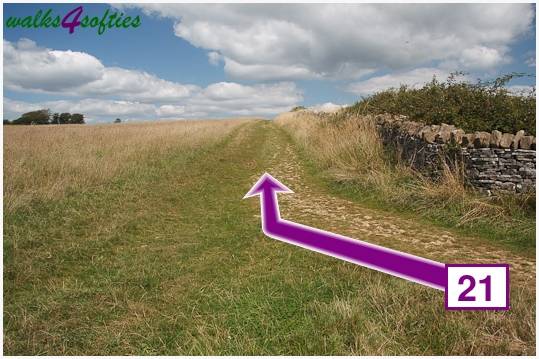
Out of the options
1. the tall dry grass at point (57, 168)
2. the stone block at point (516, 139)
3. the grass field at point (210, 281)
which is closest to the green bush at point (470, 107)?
the stone block at point (516, 139)

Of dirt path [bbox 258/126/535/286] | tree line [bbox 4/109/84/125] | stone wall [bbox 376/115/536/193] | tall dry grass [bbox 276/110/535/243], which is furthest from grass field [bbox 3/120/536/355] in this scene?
tree line [bbox 4/109/84/125]

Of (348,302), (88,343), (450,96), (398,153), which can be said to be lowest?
(88,343)

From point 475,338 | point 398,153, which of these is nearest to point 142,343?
point 475,338

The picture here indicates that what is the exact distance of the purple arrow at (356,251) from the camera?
14.0ft

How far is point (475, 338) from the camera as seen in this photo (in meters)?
2.91

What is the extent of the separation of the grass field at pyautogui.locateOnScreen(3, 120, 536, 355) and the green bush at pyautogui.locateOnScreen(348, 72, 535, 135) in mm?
3195

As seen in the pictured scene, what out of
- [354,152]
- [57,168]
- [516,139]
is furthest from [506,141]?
[57,168]

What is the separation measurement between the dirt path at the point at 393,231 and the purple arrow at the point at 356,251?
0.87ft

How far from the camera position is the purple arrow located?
4.26 m

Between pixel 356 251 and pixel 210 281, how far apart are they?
7.02ft

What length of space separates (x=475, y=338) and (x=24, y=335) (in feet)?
13.1

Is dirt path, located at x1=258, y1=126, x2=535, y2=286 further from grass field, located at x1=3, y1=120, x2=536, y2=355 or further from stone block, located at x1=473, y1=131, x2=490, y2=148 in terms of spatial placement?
stone block, located at x1=473, y1=131, x2=490, y2=148

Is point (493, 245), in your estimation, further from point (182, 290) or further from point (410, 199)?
point (182, 290)

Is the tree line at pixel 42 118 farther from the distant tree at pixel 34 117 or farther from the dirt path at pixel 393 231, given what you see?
the dirt path at pixel 393 231
